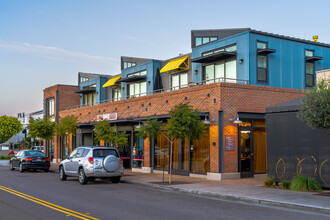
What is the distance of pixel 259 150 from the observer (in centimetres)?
2211

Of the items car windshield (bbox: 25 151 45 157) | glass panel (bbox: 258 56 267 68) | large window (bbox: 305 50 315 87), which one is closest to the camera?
glass panel (bbox: 258 56 267 68)

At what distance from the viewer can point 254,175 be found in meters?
21.6

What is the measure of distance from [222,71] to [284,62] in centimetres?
425

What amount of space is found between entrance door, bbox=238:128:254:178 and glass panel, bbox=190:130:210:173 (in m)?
1.77

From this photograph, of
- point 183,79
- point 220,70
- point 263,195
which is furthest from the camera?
point 183,79

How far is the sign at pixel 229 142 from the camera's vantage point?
20516 mm

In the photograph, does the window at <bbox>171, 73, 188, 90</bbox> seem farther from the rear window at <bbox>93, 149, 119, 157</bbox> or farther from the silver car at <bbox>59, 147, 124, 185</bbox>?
the silver car at <bbox>59, 147, 124, 185</bbox>

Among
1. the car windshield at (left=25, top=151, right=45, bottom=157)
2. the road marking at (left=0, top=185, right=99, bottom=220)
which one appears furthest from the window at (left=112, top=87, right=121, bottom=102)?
the road marking at (left=0, top=185, right=99, bottom=220)

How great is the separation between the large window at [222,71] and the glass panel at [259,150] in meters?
4.47

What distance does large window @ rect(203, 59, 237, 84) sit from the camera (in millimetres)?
25438

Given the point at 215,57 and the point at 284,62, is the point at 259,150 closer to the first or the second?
the point at 215,57

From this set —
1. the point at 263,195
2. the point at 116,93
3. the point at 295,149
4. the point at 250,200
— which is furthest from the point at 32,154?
the point at 250,200

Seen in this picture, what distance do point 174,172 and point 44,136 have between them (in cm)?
1852

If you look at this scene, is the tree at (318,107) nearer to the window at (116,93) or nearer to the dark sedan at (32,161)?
the dark sedan at (32,161)
